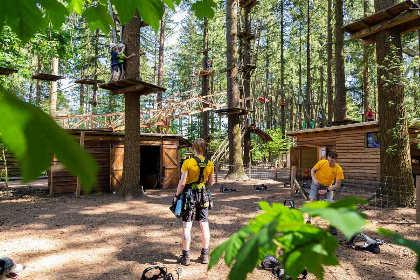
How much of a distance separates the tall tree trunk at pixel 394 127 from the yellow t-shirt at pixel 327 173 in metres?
3.12

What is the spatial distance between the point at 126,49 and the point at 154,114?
977 cm

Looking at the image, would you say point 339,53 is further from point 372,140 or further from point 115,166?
point 115,166

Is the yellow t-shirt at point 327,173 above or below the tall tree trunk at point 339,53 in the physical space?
below

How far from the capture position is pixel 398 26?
8.15 metres

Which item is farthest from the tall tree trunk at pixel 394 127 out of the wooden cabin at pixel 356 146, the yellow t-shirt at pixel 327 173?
the wooden cabin at pixel 356 146

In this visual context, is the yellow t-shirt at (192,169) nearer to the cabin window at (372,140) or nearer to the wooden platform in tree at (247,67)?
the cabin window at (372,140)

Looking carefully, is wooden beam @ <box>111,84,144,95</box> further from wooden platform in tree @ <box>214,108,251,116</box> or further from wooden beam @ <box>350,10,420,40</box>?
wooden beam @ <box>350,10,420,40</box>

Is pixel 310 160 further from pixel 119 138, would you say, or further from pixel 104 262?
pixel 104 262

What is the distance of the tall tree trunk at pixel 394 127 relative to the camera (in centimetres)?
795

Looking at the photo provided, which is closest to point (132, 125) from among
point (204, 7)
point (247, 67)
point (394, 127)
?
point (394, 127)

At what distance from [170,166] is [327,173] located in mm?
8511

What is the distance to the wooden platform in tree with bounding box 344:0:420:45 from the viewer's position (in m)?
7.19

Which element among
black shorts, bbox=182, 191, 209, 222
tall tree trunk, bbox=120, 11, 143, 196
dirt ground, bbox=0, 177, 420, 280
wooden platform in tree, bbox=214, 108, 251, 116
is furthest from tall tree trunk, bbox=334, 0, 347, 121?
black shorts, bbox=182, 191, 209, 222

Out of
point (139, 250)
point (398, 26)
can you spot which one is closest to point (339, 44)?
point (398, 26)
